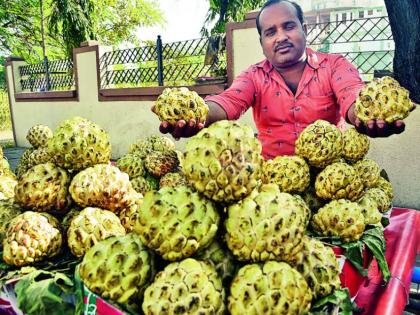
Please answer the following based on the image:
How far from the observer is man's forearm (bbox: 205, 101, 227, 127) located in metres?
2.54

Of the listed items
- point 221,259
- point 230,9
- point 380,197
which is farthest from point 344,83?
point 230,9

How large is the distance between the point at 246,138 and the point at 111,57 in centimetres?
879

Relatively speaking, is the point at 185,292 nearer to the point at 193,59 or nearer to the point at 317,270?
the point at 317,270

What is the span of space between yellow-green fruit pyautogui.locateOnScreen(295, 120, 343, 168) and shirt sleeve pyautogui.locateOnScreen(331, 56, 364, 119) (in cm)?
32

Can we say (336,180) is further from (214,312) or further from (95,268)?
(95,268)

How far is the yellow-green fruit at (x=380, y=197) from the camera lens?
221 cm

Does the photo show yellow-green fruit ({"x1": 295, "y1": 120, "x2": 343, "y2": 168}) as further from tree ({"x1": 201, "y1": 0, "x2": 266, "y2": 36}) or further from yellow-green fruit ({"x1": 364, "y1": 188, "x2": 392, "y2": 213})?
tree ({"x1": 201, "y1": 0, "x2": 266, "y2": 36})

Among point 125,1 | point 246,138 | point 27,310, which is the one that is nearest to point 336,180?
point 246,138

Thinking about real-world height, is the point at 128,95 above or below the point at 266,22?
below

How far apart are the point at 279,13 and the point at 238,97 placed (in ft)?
1.92

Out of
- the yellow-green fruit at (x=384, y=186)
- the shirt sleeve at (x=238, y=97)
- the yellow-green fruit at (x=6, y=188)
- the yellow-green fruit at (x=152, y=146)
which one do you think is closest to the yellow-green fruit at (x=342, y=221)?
the yellow-green fruit at (x=384, y=186)

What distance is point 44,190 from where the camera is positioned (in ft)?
5.42

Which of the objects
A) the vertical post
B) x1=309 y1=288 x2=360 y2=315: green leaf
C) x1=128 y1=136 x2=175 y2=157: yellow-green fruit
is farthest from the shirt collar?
the vertical post

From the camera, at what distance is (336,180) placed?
1939 mm
